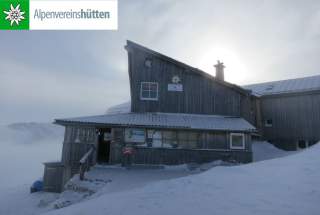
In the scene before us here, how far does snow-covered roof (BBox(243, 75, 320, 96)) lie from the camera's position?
2289 cm

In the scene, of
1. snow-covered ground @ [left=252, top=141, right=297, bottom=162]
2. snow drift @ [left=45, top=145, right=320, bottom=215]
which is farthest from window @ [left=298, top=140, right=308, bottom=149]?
snow drift @ [left=45, top=145, right=320, bottom=215]

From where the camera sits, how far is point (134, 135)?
1548cm

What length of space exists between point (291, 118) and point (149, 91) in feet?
50.9

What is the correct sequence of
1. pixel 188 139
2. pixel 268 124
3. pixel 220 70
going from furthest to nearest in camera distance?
pixel 268 124, pixel 220 70, pixel 188 139

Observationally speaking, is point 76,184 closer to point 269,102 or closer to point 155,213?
point 155,213

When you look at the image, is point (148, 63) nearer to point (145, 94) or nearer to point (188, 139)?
point (145, 94)

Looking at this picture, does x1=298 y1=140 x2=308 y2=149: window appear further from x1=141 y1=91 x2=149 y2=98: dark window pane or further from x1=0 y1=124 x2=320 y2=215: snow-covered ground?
x1=141 y1=91 x2=149 y2=98: dark window pane

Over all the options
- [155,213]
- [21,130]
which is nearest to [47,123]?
[21,130]

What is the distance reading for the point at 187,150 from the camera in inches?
615

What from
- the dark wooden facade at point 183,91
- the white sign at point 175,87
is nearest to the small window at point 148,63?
the dark wooden facade at point 183,91

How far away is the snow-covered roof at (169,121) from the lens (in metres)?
14.9

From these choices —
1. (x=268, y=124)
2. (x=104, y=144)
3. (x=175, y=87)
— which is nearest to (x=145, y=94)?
(x=175, y=87)

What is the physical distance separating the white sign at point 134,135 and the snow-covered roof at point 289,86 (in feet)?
53.6

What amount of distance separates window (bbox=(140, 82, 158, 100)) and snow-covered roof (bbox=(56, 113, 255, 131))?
150cm
